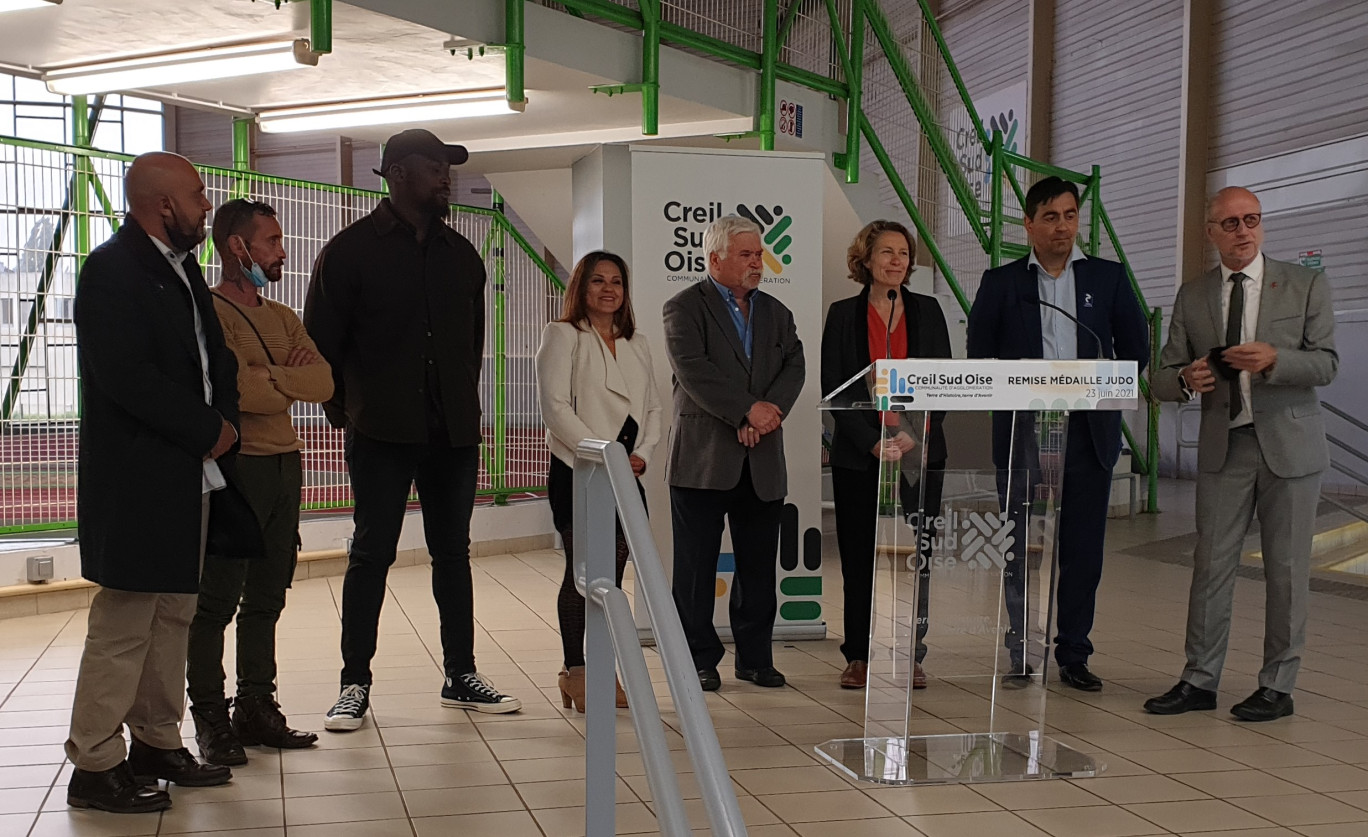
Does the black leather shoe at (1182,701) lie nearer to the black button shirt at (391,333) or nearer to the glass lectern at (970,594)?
the glass lectern at (970,594)

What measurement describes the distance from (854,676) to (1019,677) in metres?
1.11

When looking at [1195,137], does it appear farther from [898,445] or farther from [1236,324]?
[898,445]

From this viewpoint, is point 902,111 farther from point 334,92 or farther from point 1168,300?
point 1168,300

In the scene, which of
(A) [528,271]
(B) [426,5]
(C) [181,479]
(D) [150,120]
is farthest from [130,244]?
(D) [150,120]

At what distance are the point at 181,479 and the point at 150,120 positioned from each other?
1959cm

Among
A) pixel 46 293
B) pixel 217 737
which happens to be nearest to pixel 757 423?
pixel 217 737

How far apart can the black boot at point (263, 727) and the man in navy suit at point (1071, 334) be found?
2.75m

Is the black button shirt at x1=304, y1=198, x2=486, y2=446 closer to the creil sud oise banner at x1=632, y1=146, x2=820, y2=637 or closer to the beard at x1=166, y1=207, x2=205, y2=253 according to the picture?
the beard at x1=166, y1=207, x2=205, y2=253

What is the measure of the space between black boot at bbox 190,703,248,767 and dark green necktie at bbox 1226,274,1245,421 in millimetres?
3390

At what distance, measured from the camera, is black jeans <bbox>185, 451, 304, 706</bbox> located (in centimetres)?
377

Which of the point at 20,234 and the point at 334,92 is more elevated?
the point at 334,92

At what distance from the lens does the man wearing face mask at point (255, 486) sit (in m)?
3.76

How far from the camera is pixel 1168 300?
13898 millimetres

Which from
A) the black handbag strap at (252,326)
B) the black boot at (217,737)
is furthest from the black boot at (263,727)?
the black handbag strap at (252,326)
